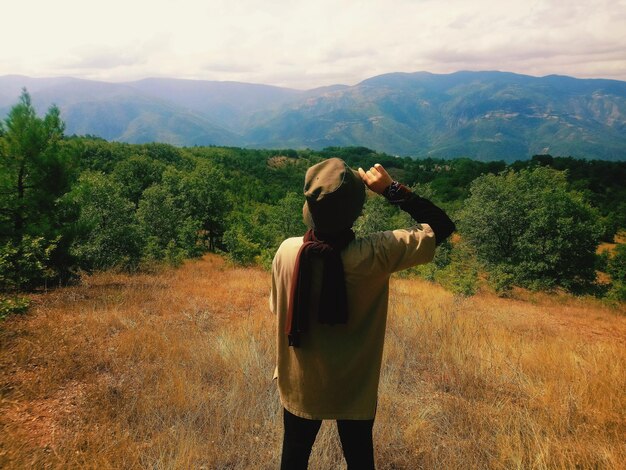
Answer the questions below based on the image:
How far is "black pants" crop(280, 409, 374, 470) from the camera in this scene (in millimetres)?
1642

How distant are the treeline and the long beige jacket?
6588 millimetres

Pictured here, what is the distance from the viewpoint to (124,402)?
3.19m

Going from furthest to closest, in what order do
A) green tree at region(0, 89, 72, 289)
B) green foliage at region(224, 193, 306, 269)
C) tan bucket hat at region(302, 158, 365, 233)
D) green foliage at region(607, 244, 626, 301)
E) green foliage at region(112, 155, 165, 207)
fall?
green foliage at region(112, 155, 165, 207) → green foliage at region(607, 244, 626, 301) → green foliage at region(224, 193, 306, 269) → green tree at region(0, 89, 72, 289) → tan bucket hat at region(302, 158, 365, 233)

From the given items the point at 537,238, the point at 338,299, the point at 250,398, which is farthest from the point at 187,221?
the point at 338,299

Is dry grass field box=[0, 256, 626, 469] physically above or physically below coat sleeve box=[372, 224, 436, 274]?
below

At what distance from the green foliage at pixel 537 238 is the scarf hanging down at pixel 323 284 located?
19302 mm

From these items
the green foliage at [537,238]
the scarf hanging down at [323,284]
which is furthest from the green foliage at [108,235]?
the green foliage at [537,238]

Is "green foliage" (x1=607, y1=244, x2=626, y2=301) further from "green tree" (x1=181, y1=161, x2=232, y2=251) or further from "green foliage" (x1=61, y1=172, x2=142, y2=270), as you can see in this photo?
"green tree" (x1=181, y1=161, x2=232, y2=251)

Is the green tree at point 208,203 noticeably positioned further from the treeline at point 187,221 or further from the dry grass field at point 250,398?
the dry grass field at point 250,398

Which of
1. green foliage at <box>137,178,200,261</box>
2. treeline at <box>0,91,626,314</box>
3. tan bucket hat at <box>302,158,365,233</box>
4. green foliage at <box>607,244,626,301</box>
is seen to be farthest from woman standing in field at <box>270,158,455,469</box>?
green foliage at <box>607,244,626,301</box>

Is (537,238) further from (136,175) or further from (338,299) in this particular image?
(136,175)

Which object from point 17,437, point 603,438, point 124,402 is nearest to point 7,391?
point 17,437

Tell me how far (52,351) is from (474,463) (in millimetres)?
4571

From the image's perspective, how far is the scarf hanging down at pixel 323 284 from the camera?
145cm
